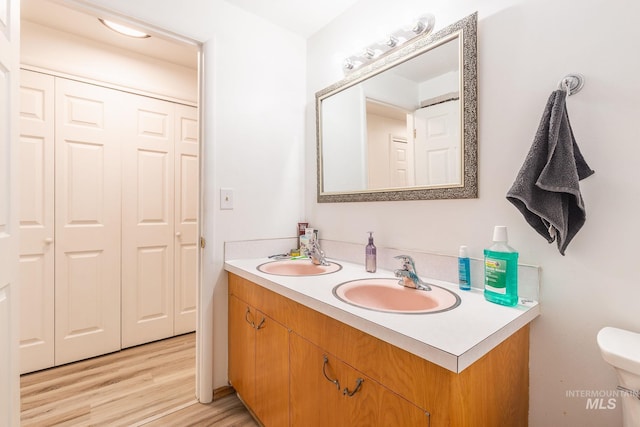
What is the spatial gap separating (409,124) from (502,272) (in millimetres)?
740

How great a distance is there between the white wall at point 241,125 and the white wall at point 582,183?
97 centimetres

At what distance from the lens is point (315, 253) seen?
1.66 meters

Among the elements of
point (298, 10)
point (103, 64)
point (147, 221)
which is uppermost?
point (298, 10)

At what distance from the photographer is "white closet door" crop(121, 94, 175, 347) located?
2234mm

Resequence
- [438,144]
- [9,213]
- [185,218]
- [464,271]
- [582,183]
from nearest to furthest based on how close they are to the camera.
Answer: [582,183] < [9,213] < [464,271] < [438,144] < [185,218]

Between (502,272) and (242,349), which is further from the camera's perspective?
(242,349)

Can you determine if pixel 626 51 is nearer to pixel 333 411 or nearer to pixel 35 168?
pixel 333 411

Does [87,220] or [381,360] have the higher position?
[87,220]

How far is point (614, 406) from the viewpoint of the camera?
87 cm

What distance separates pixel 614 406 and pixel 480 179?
2.55 ft

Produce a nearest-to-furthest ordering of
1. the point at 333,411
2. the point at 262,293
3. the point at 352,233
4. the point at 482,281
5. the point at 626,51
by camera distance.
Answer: the point at 626,51 < the point at 333,411 < the point at 482,281 < the point at 262,293 < the point at 352,233

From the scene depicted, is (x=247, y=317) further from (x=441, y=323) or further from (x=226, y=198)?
(x=441, y=323)

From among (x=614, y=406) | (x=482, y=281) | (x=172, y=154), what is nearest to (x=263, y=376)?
(x=482, y=281)

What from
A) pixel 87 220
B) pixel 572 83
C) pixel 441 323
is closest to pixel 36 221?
pixel 87 220
